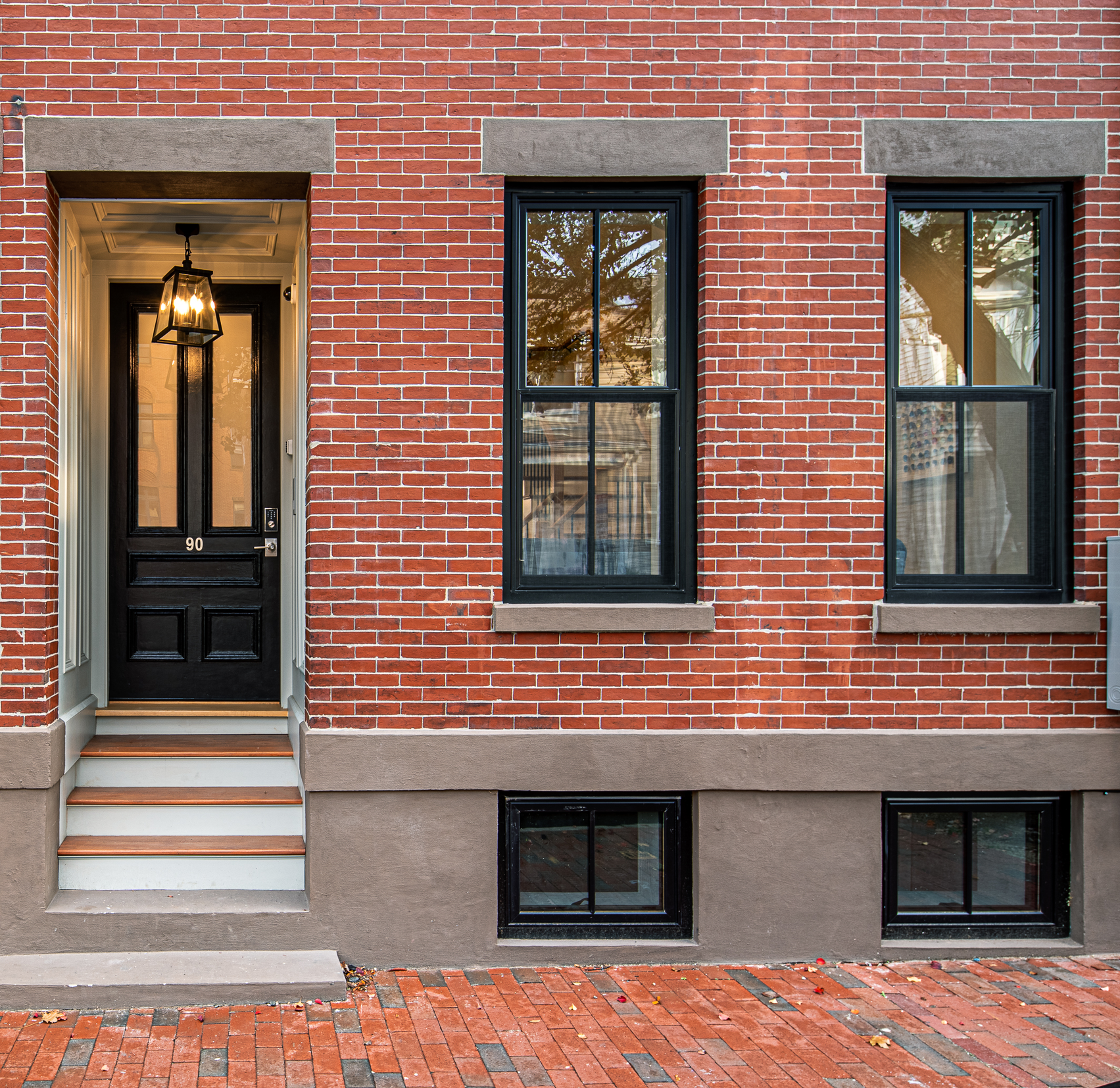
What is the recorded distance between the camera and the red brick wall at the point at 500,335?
178 inches

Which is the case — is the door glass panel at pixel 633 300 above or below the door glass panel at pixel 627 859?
above

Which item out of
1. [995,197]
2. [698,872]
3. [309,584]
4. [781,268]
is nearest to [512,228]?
[781,268]

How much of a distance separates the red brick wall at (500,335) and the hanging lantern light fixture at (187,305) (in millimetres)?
Answer: 1002

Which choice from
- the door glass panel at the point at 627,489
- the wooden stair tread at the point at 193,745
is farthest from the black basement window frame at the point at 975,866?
the wooden stair tread at the point at 193,745

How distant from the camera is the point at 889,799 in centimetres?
472

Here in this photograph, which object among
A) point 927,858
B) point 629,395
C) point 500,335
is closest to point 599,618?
point 629,395

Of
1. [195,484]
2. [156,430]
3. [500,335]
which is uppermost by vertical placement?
[500,335]

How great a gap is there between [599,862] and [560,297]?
2.83 m

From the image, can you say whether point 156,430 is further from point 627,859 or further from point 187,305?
point 627,859

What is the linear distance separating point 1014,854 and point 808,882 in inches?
43.5

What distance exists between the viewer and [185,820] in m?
4.93

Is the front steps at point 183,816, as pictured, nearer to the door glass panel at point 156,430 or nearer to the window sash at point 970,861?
the door glass panel at point 156,430

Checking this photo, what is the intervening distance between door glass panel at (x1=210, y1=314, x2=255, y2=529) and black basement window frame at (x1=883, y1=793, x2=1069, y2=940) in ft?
13.8

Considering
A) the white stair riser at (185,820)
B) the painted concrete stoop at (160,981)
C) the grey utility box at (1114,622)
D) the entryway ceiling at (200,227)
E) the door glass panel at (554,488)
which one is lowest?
the painted concrete stoop at (160,981)
